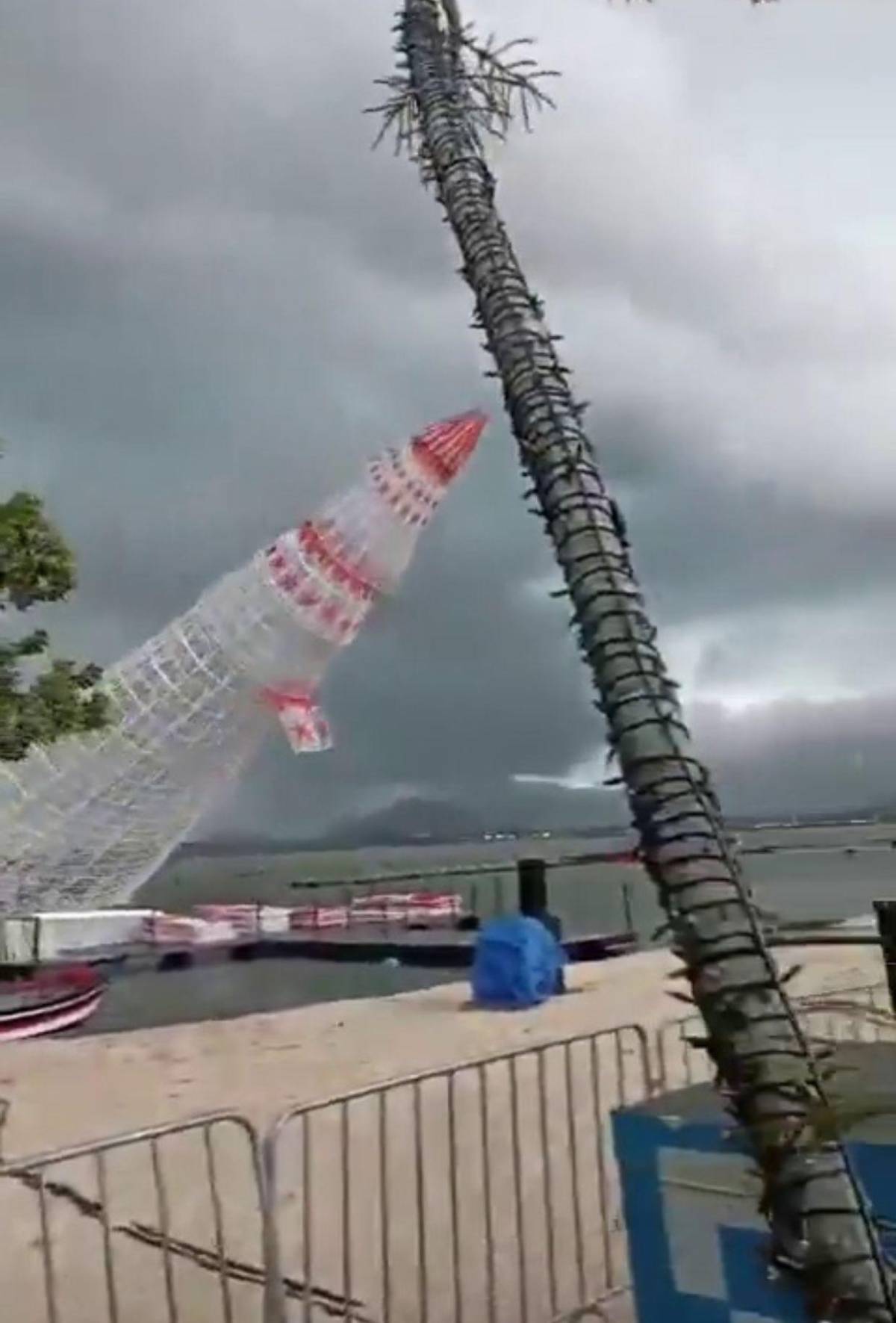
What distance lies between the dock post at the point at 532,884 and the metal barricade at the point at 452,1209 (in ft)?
35.3

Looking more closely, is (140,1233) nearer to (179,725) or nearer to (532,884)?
(532,884)

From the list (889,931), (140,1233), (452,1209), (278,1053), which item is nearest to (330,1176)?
(140,1233)

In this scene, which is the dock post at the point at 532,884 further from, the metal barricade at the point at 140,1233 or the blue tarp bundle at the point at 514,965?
the metal barricade at the point at 140,1233

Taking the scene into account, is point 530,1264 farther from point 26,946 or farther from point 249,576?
point 26,946

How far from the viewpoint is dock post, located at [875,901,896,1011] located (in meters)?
7.94

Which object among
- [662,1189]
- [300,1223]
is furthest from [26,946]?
[662,1189]

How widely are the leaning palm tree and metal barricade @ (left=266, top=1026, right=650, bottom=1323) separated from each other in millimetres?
3238

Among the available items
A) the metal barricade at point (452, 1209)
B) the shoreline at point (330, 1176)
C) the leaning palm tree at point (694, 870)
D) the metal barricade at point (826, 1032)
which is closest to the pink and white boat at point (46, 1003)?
the shoreline at point (330, 1176)

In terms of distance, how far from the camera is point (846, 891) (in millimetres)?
61000

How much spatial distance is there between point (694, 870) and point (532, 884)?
733 inches

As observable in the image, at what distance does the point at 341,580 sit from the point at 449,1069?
1239 inches

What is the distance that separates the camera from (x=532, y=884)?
799 inches

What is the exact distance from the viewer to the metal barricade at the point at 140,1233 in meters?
5.07

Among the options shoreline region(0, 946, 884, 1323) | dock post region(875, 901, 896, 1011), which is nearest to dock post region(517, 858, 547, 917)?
shoreline region(0, 946, 884, 1323)
